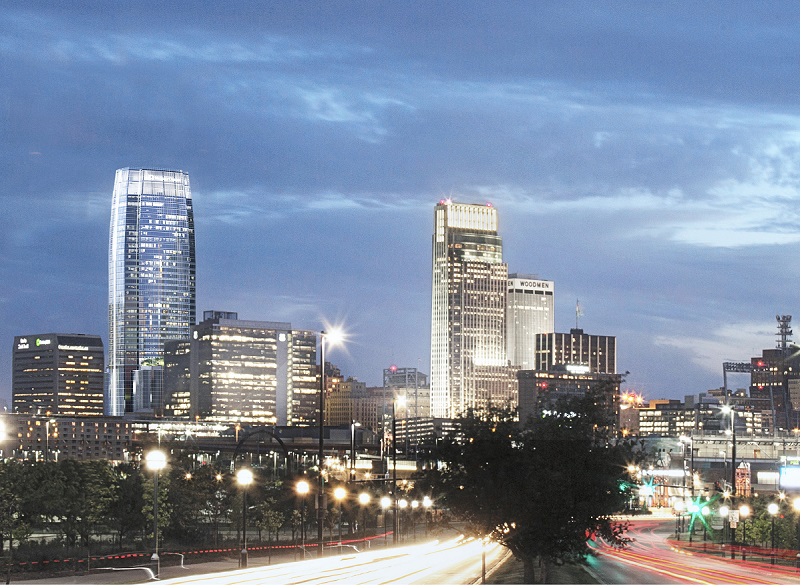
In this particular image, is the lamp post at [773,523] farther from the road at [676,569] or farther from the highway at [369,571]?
the highway at [369,571]

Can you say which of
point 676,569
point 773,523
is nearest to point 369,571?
point 676,569

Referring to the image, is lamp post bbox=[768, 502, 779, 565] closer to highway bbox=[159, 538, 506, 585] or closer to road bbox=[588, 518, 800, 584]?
road bbox=[588, 518, 800, 584]

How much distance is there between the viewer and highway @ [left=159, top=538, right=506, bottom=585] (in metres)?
41.6

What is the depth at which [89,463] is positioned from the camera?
2721 inches

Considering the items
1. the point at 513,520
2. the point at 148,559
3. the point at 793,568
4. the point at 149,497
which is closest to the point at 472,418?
the point at 513,520

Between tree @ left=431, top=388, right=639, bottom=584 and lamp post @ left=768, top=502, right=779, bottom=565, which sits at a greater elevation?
tree @ left=431, top=388, right=639, bottom=584

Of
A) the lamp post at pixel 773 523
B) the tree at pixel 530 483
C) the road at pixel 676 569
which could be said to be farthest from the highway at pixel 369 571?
the lamp post at pixel 773 523

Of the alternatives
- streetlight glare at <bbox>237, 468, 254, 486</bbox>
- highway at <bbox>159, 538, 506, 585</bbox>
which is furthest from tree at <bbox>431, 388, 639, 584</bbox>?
streetlight glare at <bbox>237, 468, 254, 486</bbox>

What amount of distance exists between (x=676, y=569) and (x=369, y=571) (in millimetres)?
16421

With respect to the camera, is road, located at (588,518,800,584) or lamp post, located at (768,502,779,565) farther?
lamp post, located at (768,502,779,565)

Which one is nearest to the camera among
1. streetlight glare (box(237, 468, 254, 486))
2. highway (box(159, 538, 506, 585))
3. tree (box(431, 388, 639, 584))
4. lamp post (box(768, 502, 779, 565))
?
tree (box(431, 388, 639, 584))

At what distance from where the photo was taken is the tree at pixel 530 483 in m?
39.9

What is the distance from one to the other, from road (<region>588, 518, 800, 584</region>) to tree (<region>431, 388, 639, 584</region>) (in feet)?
25.3

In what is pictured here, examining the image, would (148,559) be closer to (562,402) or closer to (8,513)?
(8,513)
